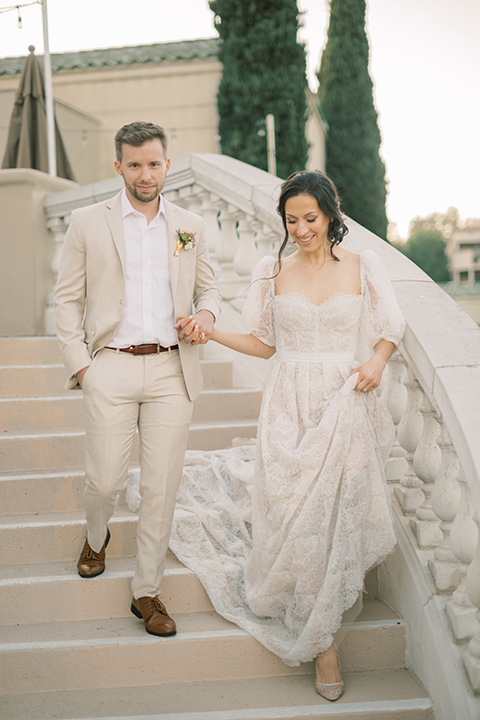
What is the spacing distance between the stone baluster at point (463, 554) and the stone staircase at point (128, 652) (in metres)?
0.33

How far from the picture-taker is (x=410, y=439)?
273cm

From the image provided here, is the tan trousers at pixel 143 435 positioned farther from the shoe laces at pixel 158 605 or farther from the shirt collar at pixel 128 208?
the shirt collar at pixel 128 208

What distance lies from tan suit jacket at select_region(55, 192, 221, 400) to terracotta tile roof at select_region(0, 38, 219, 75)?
11.1 meters

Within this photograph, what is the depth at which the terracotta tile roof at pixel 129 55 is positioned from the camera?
41.3 ft

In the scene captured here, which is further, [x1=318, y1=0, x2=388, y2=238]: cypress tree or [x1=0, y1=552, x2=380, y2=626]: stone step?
[x1=318, y1=0, x2=388, y2=238]: cypress tree

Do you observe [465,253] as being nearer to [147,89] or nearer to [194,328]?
[147,89]

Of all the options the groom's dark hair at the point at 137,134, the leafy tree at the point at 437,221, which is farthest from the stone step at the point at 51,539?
the leafy tree at the point at 437,221

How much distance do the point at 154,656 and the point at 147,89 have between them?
12.0m

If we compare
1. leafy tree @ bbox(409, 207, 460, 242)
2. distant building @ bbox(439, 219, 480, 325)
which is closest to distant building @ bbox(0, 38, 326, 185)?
distant building @ bbox(439, 219, 480, 325)

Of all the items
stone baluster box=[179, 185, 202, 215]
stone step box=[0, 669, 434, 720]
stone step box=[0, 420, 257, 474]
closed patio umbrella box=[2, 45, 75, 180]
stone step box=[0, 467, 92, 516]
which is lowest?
stone step box=[0, 669, 434, 720]

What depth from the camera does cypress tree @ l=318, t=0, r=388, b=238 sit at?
17250mm

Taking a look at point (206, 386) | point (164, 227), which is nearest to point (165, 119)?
point (206, 386)

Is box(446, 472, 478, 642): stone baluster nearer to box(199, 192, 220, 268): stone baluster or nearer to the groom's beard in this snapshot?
the groom's beard

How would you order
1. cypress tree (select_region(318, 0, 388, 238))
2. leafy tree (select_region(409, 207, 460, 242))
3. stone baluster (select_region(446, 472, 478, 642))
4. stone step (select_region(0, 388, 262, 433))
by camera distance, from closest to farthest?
stone baluster (select_region(446, 472, 478, 642))
stone step (select_region(0, 388, 262, 433))
cypress tree (select_region(318, 0, 388, 238))
leafy tree (select_region(409, 207, 460, 242))
